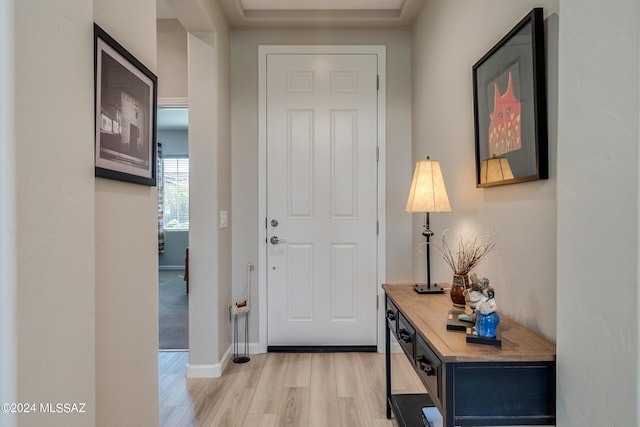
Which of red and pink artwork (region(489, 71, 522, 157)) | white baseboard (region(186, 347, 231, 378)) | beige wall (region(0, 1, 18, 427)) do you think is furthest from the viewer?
white baseboard (region(186, 347, 231, 378))

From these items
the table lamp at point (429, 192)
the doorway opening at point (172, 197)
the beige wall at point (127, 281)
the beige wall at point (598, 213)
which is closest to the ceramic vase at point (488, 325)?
the beige wall at point (598, 213)

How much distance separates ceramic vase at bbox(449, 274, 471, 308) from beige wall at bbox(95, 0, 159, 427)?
130cm

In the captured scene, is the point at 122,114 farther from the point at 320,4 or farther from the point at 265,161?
the point at 320,4

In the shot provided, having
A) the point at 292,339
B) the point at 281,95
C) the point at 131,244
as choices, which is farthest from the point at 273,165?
the point at 131,244

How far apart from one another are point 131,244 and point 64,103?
0.57m

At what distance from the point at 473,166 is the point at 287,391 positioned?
175cm

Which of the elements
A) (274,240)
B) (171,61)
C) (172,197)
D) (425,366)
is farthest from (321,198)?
(172,197)

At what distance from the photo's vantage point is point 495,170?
1.53m

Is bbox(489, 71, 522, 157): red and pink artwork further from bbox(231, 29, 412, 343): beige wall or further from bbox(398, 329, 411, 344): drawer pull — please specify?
bbox(231, 29, 412, 343): beige wall

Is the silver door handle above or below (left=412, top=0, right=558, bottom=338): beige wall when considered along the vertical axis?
below

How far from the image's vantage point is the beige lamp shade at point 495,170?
1.44 metres

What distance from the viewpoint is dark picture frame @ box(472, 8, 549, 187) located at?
1238 millimetres

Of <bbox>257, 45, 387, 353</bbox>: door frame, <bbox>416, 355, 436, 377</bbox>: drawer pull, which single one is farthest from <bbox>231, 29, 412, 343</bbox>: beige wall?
<bbox>416, 355, 436, 377</bbox>: drawer pull

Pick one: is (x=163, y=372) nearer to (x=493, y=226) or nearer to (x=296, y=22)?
(x=493, y=226)
